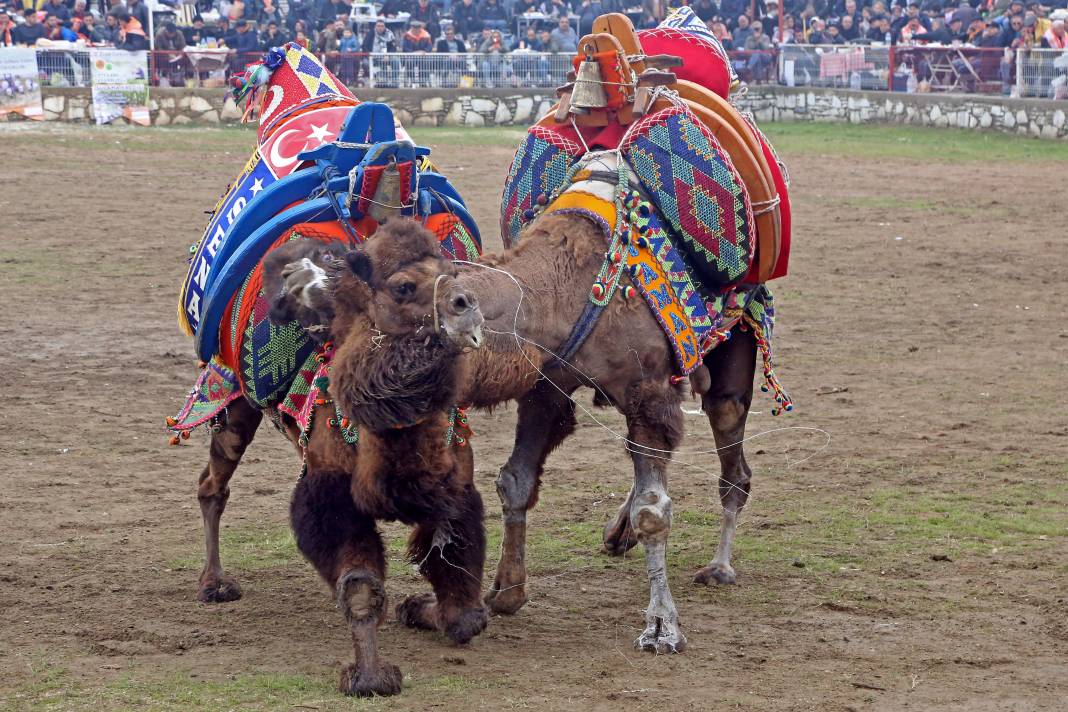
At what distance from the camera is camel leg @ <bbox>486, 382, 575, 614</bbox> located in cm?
554

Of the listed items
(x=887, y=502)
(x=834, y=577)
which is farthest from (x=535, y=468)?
(x=887, y=502)

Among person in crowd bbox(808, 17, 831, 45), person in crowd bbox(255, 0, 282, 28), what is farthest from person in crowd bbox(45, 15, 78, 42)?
person in crowd bbox(808, 17, 831, 45)

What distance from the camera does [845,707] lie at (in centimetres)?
454

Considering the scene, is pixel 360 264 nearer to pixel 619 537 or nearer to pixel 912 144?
pixel 619 537

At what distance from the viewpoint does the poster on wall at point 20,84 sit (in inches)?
895

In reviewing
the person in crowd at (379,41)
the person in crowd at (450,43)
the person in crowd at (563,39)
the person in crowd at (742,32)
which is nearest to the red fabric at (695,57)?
the person in crowd at (450,43)

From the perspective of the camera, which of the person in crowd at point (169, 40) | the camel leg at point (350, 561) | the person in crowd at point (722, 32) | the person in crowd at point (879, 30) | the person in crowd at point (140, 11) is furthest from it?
the person in crowd at point (879, 30)

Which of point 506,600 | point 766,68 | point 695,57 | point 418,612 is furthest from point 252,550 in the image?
point 766,68

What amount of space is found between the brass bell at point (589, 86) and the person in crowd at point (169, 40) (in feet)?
69.0

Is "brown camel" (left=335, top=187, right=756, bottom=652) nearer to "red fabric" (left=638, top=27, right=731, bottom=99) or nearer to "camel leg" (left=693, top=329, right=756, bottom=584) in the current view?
"camel leg" (left=693, top=329, right=756, bottom=584)

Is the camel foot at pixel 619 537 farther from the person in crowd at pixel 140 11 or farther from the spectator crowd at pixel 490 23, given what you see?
the person in crowd at pixel 140 11

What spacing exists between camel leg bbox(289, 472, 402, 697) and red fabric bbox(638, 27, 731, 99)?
2689 millimetres

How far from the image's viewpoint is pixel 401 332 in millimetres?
4172

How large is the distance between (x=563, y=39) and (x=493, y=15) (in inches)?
117
